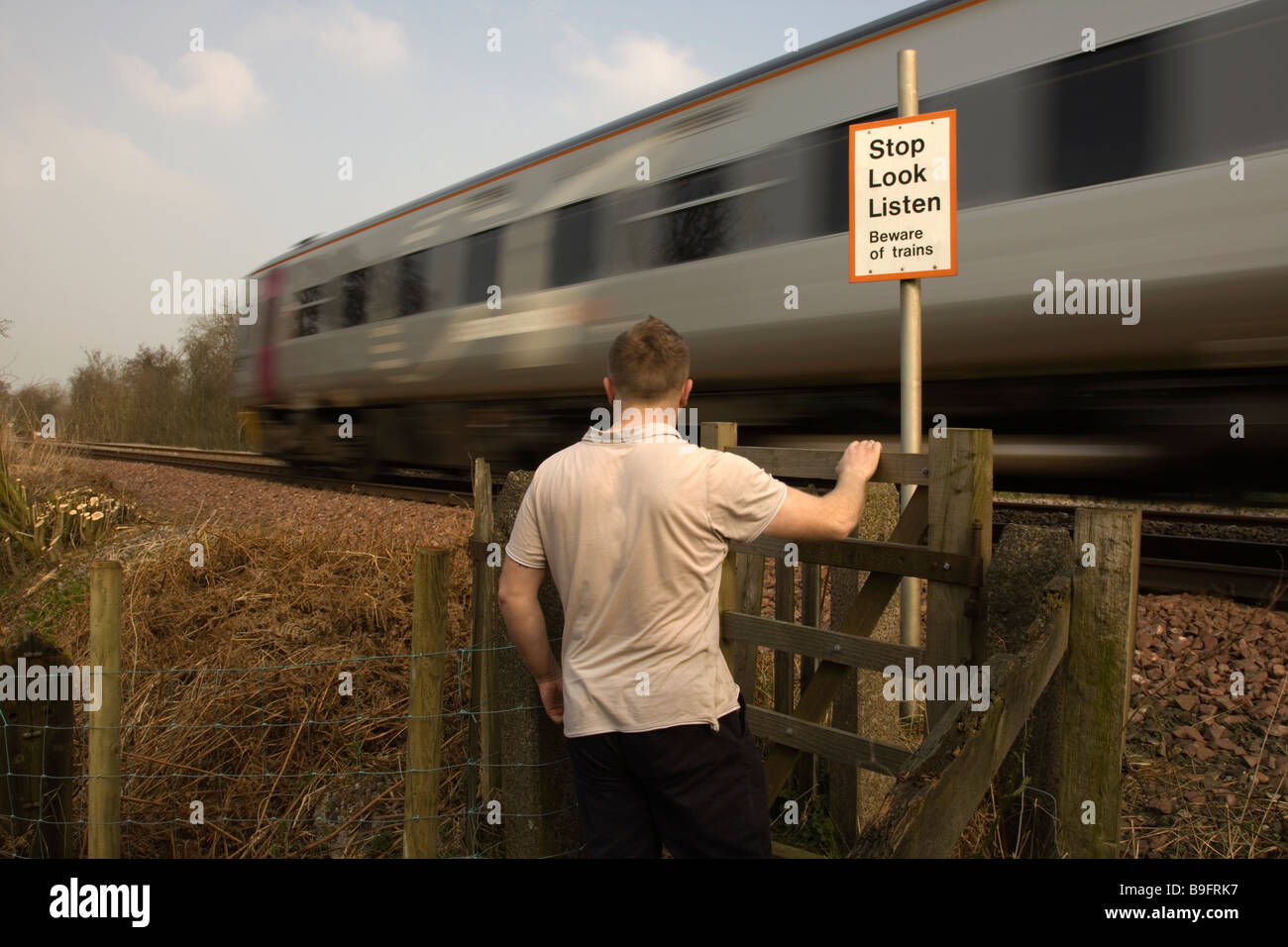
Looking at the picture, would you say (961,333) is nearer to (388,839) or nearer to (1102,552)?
(1102,552)

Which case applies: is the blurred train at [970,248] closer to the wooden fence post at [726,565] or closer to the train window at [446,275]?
the train window at [446,275]

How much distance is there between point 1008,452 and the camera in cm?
586

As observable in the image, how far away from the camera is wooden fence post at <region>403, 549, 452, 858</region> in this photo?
2723mm

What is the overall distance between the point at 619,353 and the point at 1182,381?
416 centimetres

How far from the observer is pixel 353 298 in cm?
1189

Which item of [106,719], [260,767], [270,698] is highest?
[106,719]

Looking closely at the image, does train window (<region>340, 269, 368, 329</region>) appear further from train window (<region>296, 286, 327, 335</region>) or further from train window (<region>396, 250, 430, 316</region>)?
train window (<region>396, 250, 430, 316</region>)

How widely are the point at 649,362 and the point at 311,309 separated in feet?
39.5

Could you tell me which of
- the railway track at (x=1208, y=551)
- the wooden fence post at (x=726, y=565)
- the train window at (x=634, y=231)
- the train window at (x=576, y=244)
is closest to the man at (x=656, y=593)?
the wooden fence post at (x=726, y=565)

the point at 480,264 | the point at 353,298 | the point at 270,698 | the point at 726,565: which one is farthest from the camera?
the point at 353,298

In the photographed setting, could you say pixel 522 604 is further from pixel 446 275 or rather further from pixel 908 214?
pixel 446 275

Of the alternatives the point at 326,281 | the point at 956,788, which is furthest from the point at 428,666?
the point at 326,281

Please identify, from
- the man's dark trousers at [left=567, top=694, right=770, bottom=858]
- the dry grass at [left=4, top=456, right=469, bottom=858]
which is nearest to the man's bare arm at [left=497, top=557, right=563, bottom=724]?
the man's dark trousers at [left=567, top=694, right=770, bottom=858]

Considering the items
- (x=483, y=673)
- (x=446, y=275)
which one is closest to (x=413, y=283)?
(x=446, y=275)
